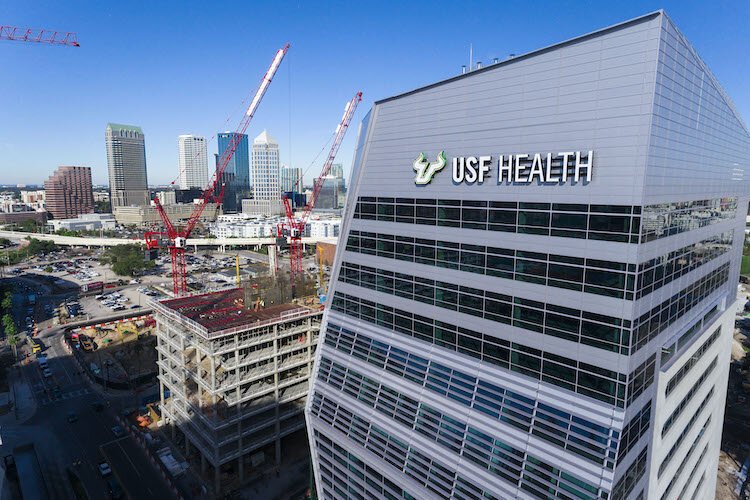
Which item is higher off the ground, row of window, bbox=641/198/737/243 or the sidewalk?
row of window, bbox=641/198/737/243

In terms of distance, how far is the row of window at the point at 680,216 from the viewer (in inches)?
858

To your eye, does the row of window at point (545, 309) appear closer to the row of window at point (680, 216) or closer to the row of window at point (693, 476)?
the row of window at point (680, 216)

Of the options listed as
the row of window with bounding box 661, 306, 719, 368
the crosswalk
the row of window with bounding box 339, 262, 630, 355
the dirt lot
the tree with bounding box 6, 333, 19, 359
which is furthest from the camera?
the tree with bounding box 6, 333, 19, 359

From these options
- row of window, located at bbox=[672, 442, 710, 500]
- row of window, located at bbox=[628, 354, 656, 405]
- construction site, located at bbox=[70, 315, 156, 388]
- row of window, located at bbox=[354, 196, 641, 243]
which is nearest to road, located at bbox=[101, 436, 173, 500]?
construction site, located at bbox=[70, 315, 156, 388]

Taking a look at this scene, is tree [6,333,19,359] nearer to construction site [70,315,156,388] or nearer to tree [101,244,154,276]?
construction site [70,315,156,388]

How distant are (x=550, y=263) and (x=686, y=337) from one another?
14462 millimetres

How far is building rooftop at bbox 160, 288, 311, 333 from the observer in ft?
162

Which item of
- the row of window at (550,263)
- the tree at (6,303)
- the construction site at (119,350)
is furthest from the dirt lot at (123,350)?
the row of window at (550,263)

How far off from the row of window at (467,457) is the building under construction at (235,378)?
16.7 metres

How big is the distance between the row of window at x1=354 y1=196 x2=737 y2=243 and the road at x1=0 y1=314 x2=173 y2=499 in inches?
1614

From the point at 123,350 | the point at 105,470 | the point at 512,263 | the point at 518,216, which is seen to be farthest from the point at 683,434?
the point at 123,350

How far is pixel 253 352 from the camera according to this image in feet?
164

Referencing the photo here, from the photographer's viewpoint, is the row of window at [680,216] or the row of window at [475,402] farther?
the row of window at [475,402]

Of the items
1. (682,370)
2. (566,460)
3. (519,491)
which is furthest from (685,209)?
Result: (519,491)
